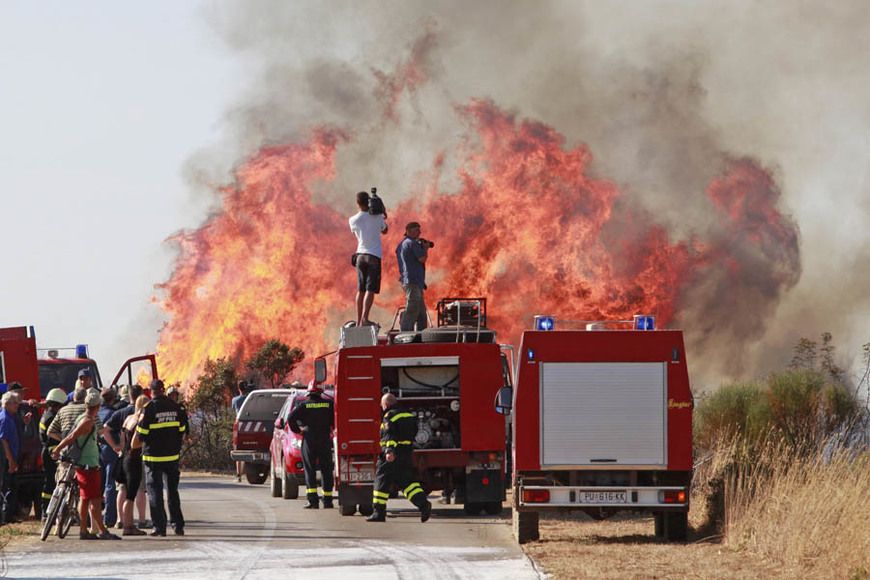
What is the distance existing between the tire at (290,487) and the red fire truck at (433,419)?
3.52 m

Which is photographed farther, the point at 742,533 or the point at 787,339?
the point at 787,339

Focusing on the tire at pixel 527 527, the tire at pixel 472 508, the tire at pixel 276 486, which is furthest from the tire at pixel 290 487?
the tire at pixel 527 527

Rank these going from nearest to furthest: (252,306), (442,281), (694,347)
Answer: (252,306)
(442,281)
(694,347)

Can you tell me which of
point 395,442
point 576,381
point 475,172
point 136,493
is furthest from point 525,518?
point 475,172

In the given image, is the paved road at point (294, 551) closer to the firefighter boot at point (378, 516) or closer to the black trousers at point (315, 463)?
the firefighter boot at point (378, 516)

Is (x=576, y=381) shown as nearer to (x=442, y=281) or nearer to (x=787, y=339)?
(x=442, y=281)

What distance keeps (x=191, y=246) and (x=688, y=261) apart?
17874mm

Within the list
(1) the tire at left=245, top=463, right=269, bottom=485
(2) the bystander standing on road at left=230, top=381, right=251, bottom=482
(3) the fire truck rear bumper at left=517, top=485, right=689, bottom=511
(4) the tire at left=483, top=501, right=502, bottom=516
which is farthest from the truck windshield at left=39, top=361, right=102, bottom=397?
(3) the fire truck rear bumper at left=517, top=485, right=689, bottom=511

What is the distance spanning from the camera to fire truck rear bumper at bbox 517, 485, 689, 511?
17562 millimetres

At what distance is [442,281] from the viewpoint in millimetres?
53312

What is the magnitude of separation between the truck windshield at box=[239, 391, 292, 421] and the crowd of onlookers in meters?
8.17

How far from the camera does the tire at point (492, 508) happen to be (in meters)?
22.2

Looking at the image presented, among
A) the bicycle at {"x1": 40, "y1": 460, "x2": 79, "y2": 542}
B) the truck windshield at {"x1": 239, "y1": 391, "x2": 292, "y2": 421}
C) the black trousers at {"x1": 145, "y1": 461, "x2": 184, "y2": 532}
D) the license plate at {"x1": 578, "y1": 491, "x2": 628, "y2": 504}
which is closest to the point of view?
the license plate at {"x1": 578, "y1": 491, "x2": 628, "y2": 504}

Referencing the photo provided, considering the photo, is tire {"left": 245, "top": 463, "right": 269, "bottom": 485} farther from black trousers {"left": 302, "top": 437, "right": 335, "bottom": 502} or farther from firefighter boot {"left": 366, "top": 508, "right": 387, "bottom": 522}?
firefighter boot {"left": 366, "top": 508, "right": 387, "bottom": 522}
